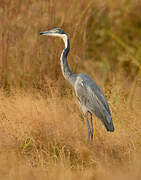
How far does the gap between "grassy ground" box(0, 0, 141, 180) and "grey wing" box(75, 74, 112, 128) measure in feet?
0.61

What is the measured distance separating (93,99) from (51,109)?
0.45 metres

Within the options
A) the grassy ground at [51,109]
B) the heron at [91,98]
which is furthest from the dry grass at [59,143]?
the heron at [91,98]

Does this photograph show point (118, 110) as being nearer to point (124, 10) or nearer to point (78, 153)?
point (78, 153)

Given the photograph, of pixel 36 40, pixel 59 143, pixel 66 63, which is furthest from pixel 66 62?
pixel 36 40

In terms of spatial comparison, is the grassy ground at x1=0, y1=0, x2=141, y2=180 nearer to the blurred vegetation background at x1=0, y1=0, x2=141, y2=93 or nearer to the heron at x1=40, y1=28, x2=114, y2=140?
the blurred vegetation background at x1=0, y1=0, x2=141, y2=93

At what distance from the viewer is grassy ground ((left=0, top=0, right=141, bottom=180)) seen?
303 cm

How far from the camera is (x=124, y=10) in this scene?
6758mm

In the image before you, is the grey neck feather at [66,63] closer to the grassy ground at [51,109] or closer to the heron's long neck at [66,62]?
the heron's long neck at [66,62]

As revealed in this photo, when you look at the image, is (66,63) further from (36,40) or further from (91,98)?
(36,40)

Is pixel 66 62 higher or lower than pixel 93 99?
higher

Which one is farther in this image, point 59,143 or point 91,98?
point 91,98

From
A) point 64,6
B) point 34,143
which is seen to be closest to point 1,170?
point 34,143

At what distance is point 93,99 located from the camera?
→ 3445mm

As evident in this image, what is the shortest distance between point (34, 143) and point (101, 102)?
1.89 feet
